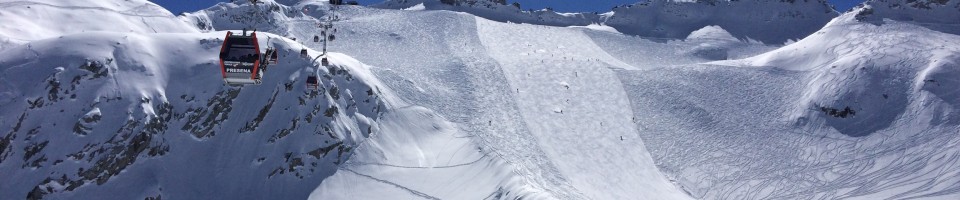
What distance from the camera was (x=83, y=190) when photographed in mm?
48812

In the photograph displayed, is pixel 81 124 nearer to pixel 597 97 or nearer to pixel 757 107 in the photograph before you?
pixel 597 97

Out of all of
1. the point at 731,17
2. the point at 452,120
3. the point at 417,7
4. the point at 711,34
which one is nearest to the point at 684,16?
the point at 731,17

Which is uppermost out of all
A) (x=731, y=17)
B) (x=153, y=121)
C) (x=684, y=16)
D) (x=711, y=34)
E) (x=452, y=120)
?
(x=153, y=121)

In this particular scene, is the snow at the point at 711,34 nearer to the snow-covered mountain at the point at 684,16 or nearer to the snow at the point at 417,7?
the snow-covered mountain at the point at 684,16

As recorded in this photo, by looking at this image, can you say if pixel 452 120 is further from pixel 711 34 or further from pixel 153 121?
pixel 711 34

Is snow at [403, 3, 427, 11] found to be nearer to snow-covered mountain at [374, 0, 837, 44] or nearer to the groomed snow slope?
snow-covered mountain at [374, 0, 837, 44]

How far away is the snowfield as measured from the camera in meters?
50.0

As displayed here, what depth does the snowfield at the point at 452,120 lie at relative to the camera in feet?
164

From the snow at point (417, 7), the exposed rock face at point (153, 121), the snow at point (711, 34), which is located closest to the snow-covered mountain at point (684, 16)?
the snow at point (417, 7)

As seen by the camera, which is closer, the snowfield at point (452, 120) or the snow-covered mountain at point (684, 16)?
the snowfield at point (452, 120)

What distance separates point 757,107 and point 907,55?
15.8 metres

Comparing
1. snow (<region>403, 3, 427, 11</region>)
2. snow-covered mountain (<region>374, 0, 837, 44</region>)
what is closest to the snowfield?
snow-covered mountain (<region>374, 0, 837, 44</region>)

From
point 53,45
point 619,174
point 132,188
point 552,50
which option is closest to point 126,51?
point 53,45

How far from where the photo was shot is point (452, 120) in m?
59.5
